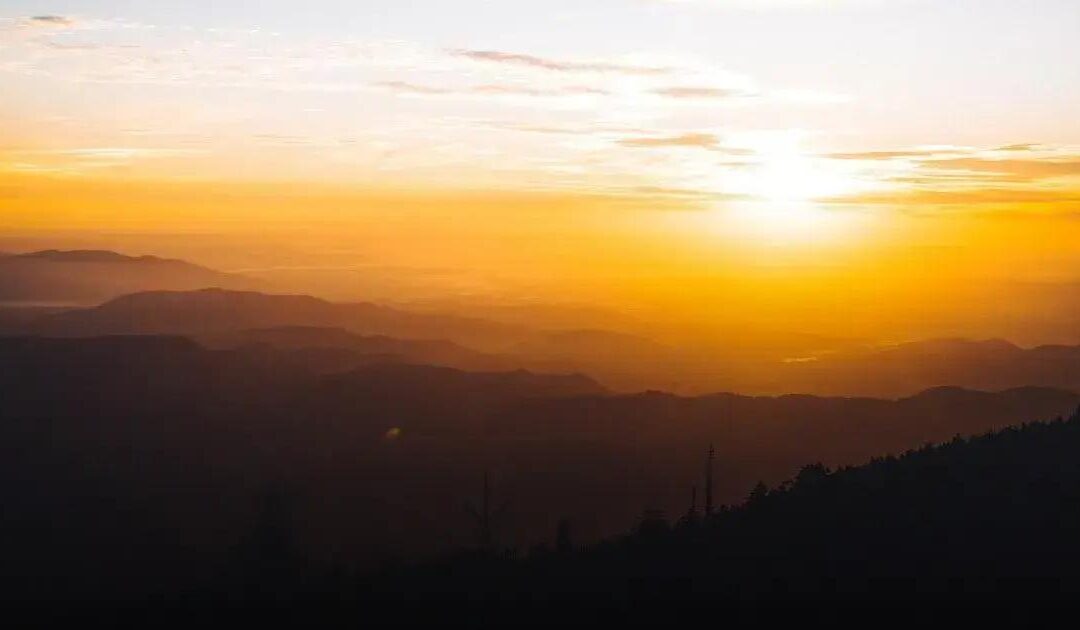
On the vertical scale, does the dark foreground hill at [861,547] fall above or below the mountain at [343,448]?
above

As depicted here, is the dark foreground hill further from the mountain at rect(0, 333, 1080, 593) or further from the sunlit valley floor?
the mountain at rect(0, 333, 1080, 593)

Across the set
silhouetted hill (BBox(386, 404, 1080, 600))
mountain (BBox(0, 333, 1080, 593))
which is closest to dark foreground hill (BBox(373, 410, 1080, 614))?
silhouetted hill (BBox(386, 404, 1080, 600))

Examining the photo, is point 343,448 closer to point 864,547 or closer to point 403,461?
point 403,461

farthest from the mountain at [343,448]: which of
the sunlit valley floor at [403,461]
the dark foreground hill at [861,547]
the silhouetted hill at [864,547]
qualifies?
the silhouetted hill at [864,547]

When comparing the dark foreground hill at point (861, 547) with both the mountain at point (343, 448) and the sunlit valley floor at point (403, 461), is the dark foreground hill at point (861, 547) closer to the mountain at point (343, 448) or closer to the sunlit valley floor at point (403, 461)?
the sunlit valley floor at point (403, 461)

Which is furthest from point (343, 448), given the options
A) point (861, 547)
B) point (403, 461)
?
point (861, 547)
